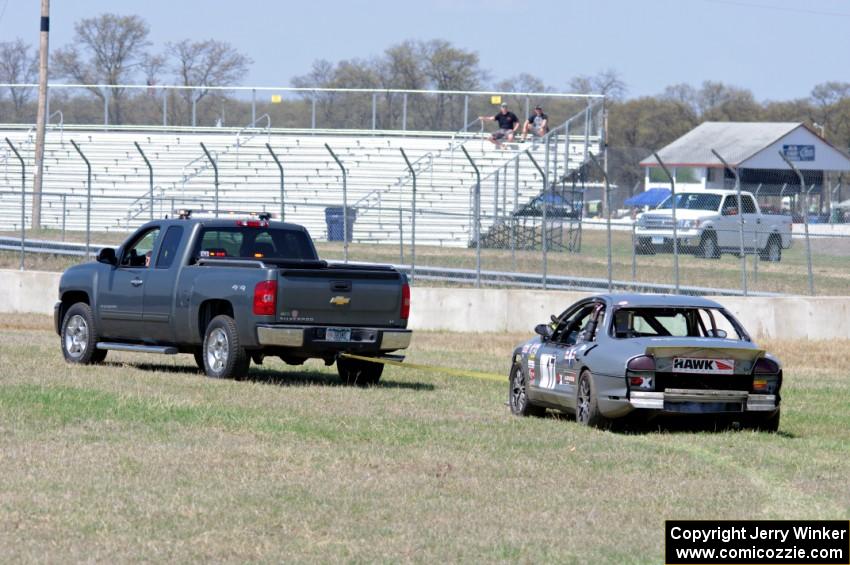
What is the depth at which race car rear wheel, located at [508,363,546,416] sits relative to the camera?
49.1 feet

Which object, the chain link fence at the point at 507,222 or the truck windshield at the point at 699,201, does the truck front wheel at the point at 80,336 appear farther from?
the truck windshield at the point at 699,201

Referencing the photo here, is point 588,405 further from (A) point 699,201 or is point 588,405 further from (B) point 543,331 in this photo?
(A) point 699,201

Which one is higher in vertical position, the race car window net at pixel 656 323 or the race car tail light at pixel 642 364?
the race car window net at pixel 656 323

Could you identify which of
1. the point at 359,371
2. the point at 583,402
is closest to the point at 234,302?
the point at 359,371

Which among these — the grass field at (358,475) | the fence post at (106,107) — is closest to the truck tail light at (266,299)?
the grass field at (358,475)

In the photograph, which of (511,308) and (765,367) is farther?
(511,308)

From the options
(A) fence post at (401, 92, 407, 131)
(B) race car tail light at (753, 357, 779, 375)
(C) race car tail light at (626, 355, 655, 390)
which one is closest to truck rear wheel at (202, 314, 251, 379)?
(C) race car tail light at (626, 355, 655, 390)

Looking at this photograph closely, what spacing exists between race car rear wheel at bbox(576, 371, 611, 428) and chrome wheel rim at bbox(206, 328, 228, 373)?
4.89 m

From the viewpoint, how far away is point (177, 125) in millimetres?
48438

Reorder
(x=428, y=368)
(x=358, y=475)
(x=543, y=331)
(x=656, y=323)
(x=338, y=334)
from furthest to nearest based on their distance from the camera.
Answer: (x=428, y=368) → (x=338, y=334) → (x=543, y=331) → (x=656, y=323) → (x=358, y=475)

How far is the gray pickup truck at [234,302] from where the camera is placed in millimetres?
16875

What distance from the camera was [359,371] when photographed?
18.2 meters

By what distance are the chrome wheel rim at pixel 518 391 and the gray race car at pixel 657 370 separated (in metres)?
0.66

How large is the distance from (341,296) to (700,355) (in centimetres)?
524
